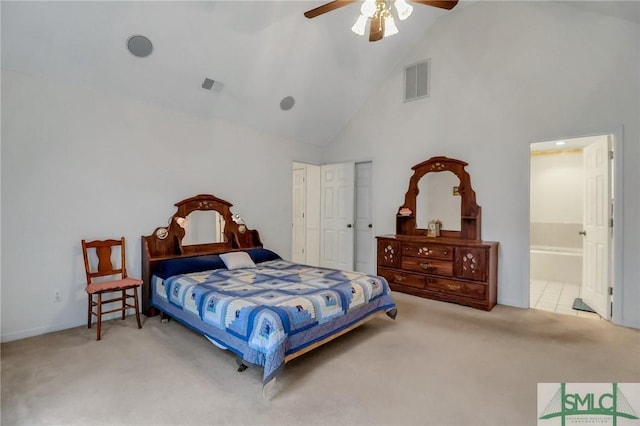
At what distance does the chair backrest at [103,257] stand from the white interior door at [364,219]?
379 centimetres

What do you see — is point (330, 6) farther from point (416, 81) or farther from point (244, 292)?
point (416, 81)

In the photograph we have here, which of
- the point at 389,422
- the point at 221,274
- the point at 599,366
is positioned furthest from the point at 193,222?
the point at 599,366

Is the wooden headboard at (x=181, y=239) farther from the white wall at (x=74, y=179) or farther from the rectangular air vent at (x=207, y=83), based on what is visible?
the rectangular air vent at (x=207, y=83)

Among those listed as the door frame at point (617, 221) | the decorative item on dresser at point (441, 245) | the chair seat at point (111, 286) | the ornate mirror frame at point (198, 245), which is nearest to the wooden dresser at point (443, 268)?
the decorative item on dresser at point (441, 245)

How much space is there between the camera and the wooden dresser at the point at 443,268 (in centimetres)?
397

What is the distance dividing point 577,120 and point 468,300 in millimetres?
2499

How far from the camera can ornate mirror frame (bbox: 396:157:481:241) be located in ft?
14.6

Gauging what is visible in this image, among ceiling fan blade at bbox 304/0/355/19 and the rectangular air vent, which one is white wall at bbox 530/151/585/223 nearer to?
ceiling fan blade at bbox 304/0/355/19

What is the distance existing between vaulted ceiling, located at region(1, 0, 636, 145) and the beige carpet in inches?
108

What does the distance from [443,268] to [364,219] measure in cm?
196

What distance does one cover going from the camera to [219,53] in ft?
12.2

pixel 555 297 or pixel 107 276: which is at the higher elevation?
pixel 107 276

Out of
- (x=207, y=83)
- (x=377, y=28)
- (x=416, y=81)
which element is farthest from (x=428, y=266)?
(x=207, y=83)

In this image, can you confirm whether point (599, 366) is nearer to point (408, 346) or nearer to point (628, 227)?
point (408, 346)
